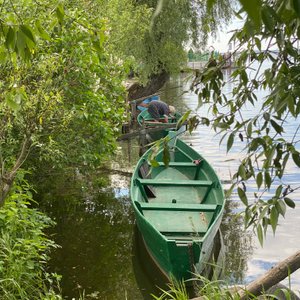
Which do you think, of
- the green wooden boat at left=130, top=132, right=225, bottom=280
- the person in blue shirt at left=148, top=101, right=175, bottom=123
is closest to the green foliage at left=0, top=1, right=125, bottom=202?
the green wooden boat at left=130, top=132, right=225, bottom=280

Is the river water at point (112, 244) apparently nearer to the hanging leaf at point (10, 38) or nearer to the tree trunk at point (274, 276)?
the tree trunk at point (274, 276)

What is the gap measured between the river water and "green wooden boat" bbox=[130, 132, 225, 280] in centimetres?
61

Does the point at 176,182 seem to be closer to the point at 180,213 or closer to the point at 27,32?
the point at 180,213

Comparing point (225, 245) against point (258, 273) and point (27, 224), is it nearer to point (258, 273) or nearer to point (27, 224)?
point (258, 273)

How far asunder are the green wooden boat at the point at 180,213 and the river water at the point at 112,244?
614 mm

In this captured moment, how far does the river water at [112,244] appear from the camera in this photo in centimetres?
831

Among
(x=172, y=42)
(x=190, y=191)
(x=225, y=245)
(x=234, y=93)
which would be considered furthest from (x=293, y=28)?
(x=172, y=42)

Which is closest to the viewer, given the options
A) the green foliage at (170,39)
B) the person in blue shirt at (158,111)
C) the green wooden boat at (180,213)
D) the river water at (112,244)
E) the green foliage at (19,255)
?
the green foliage at (19,255)

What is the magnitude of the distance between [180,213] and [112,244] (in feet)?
4.82

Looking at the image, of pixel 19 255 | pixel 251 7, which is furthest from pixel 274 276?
pixel 251 7

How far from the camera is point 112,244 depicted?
32.7 ft

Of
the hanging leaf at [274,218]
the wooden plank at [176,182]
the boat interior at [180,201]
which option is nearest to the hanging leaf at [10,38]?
the hanging leaf at [274,218]

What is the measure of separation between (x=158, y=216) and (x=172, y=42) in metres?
14.5

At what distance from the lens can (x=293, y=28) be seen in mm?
2391
